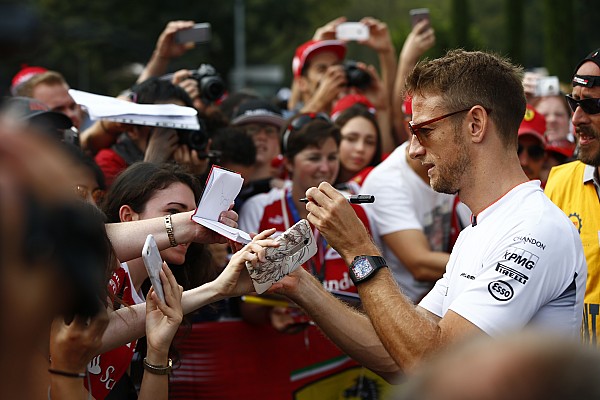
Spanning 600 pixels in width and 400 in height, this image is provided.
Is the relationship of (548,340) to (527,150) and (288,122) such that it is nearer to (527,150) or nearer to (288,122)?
(288,122)

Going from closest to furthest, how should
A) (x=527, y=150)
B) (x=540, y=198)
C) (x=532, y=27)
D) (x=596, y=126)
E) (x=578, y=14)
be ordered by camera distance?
(x=540, y=198) → (x=596, y=126) → (x=527, y=150) → (x=578, y=14) → (x=532, y=27)

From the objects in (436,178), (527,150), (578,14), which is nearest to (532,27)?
(578,14)

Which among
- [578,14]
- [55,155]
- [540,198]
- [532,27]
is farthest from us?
[532,27]

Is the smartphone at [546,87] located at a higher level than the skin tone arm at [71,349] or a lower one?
lower

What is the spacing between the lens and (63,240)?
4.67 ft

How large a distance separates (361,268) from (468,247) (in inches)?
17.4

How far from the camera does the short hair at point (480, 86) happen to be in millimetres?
3582

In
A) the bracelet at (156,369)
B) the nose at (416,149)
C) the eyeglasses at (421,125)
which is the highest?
the eyeglasses at (421,125)

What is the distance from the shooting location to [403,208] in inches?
230

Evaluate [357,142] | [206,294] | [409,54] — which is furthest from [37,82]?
[206,294]

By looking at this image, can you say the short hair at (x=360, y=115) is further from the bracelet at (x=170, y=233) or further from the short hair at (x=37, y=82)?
the bracelet at (x=170, y=233)

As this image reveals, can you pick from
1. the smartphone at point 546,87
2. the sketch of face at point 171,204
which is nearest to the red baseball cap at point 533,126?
the smartphone at point 546,87

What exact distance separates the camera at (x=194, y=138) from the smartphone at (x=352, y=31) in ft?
10.3

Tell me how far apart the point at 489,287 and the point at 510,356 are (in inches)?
76.4
